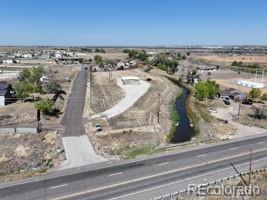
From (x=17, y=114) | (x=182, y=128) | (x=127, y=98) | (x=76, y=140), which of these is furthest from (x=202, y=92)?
(x=17, y=114)

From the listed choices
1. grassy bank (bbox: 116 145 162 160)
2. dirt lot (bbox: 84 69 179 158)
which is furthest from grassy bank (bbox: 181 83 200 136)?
grassy bank (bbox: 116 145 162 160)

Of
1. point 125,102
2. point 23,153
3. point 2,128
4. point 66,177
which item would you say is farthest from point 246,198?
point 125,102

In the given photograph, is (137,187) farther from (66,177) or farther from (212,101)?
(212,101)

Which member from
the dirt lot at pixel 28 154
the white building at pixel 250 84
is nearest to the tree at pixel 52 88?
the dirt lot at pixel 28 154

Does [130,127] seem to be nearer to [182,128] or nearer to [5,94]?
[182,128]

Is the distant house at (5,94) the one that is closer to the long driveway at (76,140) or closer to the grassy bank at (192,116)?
the long driveway at (76,140)

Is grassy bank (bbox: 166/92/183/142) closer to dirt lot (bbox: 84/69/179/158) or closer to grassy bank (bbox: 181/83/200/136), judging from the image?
dirt lot (bbox: 84/69/179/158)
